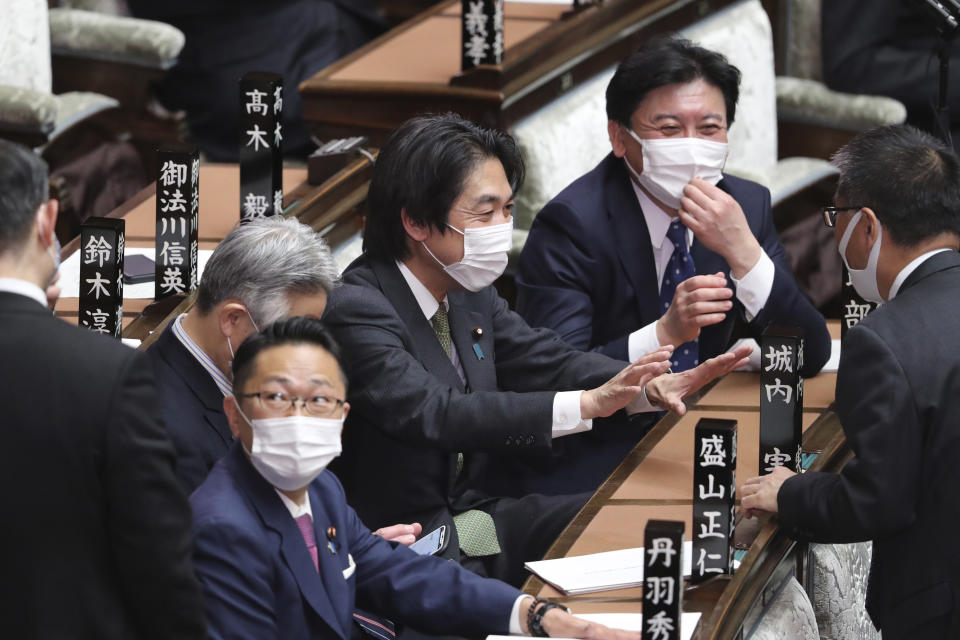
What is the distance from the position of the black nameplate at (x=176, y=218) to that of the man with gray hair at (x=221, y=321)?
2.04ft

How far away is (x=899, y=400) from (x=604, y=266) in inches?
45.7

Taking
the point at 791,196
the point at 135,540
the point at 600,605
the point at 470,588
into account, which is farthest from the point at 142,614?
the point at 791,196

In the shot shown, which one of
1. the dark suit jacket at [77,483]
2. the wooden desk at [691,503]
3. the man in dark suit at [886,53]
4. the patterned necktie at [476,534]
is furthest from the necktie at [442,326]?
the man in dark suit at [886,53]

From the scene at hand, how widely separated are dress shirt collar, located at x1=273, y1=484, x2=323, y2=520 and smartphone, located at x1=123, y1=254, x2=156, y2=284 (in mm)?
1259

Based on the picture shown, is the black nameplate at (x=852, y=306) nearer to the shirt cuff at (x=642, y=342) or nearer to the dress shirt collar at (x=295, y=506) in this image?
the shirt cuff at (x=642, y=342)

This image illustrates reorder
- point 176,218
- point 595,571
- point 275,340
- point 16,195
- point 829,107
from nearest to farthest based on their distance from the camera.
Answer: point 16,195 → point 275,340 → point 595,571 → point 176,218 → point 829,107

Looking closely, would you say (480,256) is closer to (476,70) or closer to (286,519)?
(286,519)

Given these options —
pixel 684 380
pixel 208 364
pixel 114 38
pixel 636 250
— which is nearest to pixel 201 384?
pixel 208 364

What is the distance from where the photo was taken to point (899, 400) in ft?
7.92

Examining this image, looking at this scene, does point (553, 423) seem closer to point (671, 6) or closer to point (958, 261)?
point (958, 261)

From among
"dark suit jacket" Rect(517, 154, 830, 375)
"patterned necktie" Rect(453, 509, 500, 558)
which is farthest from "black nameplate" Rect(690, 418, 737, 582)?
"dark suit jacket" Rect(517, 154, 830, 375)

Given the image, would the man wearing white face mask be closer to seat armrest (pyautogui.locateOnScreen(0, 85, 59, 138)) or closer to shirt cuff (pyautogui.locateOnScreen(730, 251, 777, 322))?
shirt cuff (pyautogui.locateOnScreen(730, 251, 777, 322))

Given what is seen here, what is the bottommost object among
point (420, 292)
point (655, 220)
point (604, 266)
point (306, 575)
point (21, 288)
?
point (306, 575)

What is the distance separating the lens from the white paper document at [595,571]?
92.7 inches
